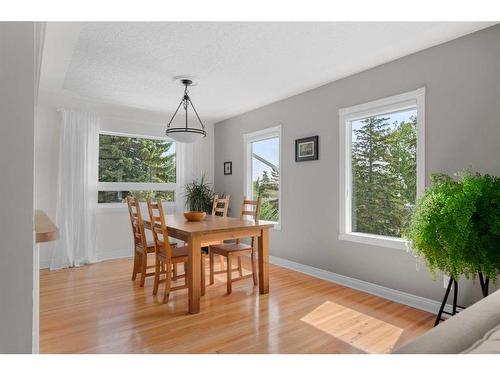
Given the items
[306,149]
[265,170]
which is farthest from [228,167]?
[306,149]

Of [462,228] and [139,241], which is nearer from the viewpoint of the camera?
[462,228]

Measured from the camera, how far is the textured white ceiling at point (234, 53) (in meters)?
2.63

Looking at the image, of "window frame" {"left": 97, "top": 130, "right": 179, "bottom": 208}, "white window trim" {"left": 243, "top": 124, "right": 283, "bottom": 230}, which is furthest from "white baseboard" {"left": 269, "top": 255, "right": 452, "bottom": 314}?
"window frame" {"left": 97, "top": 130, "right": 179, "bottom": 208}

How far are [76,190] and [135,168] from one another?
102cm

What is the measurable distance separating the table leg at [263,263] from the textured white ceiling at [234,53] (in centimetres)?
182

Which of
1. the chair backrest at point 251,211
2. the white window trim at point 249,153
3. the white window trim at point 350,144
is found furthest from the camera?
the white window trim at point 249,153

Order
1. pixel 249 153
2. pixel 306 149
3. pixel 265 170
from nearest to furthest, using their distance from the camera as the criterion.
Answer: pixel 306 149 < pixel 265 170 < pixel 249 153

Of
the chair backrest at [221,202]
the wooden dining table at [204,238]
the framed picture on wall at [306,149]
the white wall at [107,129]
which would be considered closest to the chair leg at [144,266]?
the wooden dining table at [204,238]

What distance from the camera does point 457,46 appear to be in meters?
2.78

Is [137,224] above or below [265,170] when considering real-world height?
below

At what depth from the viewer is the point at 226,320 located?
2.72 meters

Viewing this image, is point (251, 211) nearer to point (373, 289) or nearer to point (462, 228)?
→ point (373, 289)

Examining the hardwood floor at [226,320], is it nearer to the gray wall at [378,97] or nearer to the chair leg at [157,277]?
the chair leg at [157,277]
